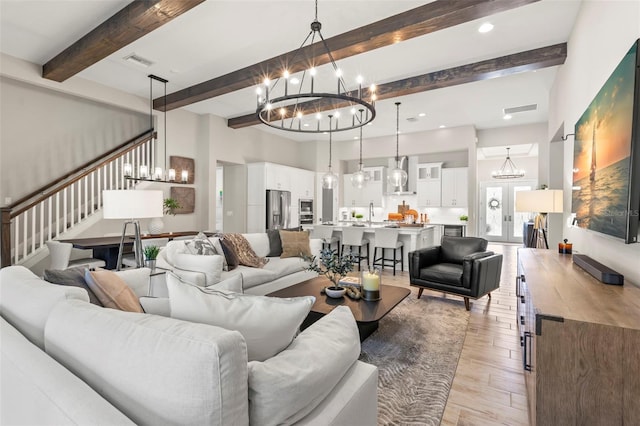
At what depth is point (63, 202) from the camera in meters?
5.04

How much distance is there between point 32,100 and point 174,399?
6.49 metres

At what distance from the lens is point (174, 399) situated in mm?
780

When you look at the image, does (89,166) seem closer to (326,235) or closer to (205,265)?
(205,265)

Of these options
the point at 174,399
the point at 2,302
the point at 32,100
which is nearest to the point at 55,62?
the point at 32,100

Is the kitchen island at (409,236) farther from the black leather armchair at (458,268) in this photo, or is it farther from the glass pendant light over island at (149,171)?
the glass pendant light over island at (149,171)

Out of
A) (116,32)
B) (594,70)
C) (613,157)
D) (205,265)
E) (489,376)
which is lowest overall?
(489,376)

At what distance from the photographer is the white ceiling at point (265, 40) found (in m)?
3.21

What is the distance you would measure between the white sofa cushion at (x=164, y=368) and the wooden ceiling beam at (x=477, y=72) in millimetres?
4594

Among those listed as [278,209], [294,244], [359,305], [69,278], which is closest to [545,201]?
[359,305]

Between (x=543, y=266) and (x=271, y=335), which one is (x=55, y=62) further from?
(x=543, y=266)

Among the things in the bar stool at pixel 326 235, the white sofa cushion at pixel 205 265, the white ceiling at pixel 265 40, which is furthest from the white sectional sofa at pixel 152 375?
the bar stool at pixel 326 235

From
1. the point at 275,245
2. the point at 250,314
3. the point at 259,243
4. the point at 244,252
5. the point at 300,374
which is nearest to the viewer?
the point at 300,374

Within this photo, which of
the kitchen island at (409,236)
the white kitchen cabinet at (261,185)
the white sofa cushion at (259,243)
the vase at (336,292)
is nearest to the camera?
the vase at (336,292)

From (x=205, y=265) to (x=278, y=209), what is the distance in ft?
15.0
